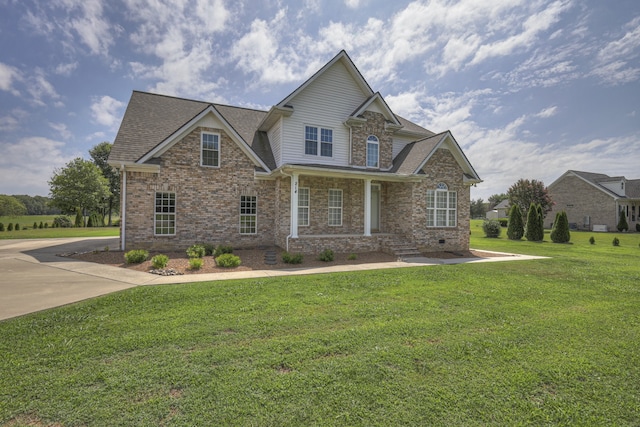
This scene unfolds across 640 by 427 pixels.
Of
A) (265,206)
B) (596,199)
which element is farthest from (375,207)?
(596,199)

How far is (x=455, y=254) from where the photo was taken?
48.5 ft

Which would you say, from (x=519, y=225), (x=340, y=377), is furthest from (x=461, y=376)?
(x=519, y=225)

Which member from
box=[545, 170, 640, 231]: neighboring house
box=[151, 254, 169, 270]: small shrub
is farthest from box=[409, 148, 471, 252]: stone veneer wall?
box=[545, 170, 640, 231]: neighboring house

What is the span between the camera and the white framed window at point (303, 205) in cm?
1473

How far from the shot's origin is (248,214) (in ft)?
48.1

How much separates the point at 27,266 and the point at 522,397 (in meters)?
14.0

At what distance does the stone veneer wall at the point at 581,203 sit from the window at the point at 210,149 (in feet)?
145

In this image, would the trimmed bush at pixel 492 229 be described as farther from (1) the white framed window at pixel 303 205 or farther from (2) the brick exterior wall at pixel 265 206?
(1) the white framed window at pixel 303 205

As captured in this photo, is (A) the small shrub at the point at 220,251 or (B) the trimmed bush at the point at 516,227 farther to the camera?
(B) the trimmed bush at the point at 516,227

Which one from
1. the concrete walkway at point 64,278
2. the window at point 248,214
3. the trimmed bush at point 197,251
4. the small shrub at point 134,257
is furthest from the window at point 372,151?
the small shrub at point 134,257

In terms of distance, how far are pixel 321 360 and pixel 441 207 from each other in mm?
13708

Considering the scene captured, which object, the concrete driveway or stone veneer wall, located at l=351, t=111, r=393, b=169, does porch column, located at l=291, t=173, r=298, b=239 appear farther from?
the concrete driveway

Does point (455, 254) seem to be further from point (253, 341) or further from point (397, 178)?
point (253, 341)

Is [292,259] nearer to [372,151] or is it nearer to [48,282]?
[48,282]
